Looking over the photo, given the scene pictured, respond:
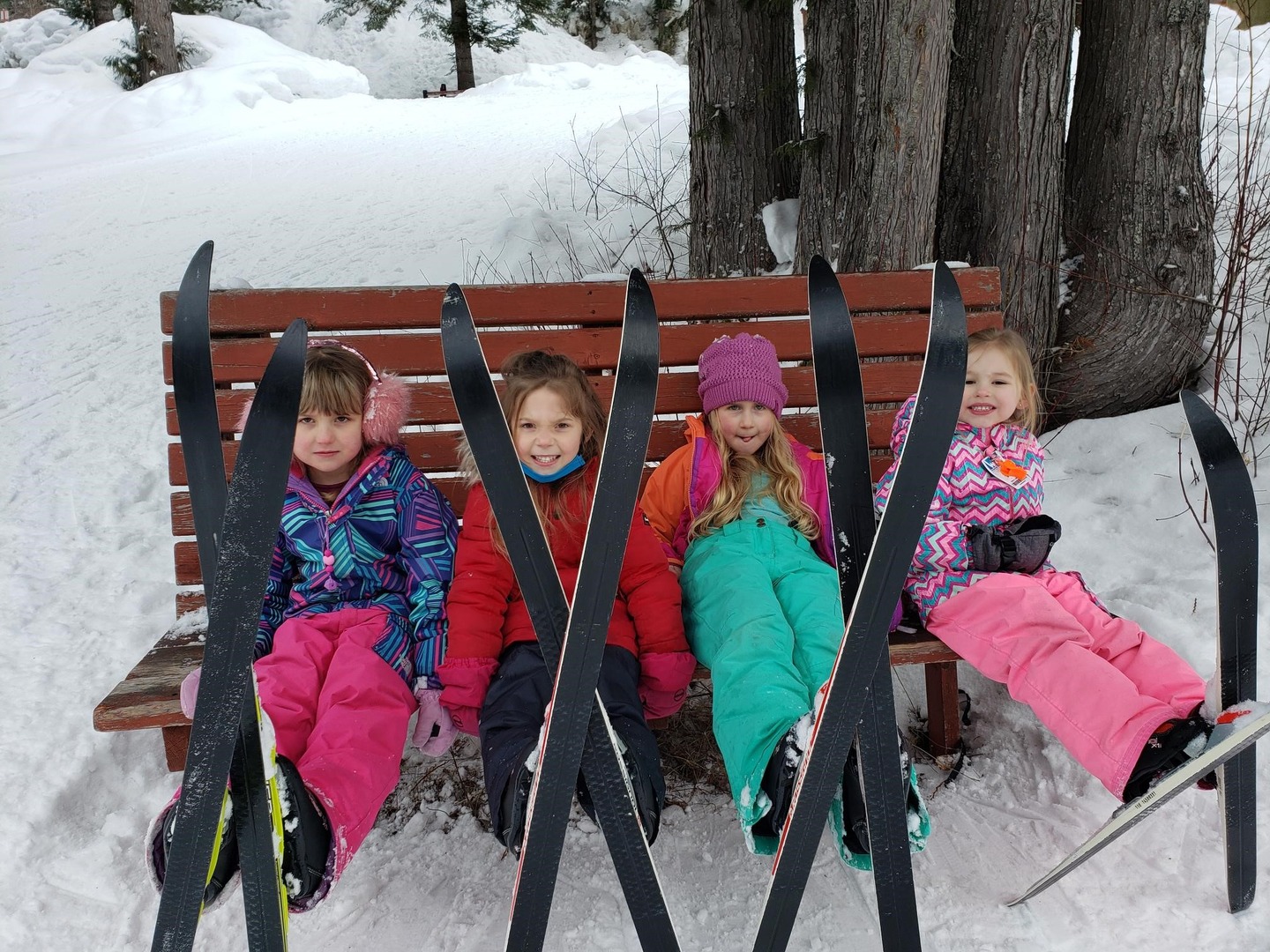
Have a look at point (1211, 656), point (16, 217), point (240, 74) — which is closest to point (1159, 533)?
point (1211, 656)

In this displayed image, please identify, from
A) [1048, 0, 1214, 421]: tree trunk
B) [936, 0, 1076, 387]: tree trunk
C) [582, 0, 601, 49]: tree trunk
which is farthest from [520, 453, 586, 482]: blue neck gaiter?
[582, 0, 601, 49]: tree trunk

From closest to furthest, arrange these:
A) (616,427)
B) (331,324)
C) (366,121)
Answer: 1. (616,427)
2. (331,324)
3. (366,121)

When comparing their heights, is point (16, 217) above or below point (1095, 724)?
above

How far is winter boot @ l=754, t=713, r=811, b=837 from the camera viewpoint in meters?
1.66

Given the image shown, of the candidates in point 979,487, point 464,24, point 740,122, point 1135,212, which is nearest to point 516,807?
point 979,487

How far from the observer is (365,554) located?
2.30 metres

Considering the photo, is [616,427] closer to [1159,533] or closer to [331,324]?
[331,324]

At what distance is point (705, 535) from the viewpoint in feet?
8.11

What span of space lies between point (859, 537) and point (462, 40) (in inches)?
769

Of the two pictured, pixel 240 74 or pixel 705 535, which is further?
pixel 240 74

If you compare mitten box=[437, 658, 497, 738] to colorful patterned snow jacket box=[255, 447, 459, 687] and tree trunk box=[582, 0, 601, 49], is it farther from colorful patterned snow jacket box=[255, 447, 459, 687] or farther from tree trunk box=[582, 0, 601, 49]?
tree trunk box=[582, 0, 601, 49]

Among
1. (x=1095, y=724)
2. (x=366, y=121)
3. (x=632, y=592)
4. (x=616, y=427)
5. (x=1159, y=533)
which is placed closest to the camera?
(x=616, y=427)

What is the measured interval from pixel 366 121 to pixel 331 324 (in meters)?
13.2

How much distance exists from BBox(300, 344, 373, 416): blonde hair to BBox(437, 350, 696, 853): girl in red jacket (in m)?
0.33
